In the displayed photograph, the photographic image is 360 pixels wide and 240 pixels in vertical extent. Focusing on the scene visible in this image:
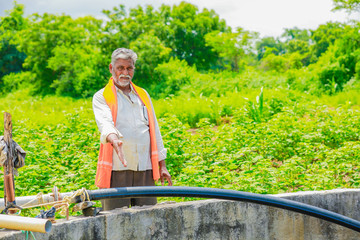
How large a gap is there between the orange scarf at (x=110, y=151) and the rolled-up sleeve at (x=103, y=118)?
0.04 metres

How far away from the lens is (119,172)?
3.10 metres

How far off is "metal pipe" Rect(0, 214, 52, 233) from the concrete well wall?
220 mm

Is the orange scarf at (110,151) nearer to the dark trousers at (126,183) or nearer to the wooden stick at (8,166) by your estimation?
the dark trousers at (126,183)

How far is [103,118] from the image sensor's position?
9.71 feet

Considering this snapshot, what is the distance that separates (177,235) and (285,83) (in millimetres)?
12286

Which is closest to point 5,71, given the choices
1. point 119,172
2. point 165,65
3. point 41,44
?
point 41,44

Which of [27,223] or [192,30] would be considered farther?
[192,30]

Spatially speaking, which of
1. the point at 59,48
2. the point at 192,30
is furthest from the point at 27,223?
the point at 192,30

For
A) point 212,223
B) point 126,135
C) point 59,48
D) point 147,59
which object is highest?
point 59,48

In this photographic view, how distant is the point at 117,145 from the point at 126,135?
1.40ft

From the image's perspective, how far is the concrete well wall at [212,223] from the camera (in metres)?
2.57

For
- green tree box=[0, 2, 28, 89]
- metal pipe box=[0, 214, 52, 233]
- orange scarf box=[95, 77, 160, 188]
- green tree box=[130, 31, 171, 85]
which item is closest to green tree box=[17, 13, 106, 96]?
green tree box=[130, 31, 171, 85]

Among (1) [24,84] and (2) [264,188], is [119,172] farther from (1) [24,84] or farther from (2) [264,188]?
(1) [24,84]

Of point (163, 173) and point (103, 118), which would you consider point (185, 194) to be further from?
point (103, 118)
